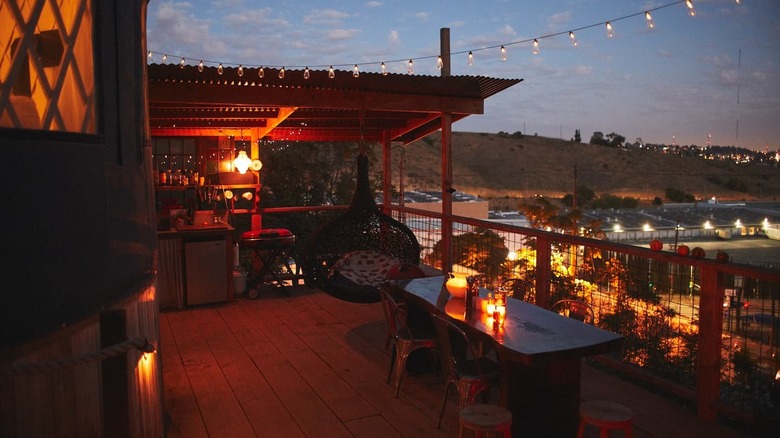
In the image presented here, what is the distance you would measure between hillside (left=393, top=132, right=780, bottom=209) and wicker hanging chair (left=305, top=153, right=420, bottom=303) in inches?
915

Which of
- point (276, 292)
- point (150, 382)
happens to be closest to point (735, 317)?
point (150, 382)

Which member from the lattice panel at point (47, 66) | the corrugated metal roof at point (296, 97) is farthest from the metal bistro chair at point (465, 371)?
the corrugated metal roof at point (296, 97)

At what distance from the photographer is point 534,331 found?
3.09 metres

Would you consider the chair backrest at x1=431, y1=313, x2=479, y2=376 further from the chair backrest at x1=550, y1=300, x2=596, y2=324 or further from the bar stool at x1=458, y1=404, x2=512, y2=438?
the chair backrest at x1=550, y1=300, x2=596, y2=324

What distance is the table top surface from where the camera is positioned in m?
2.79

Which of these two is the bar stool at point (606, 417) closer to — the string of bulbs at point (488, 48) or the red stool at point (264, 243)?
the string of bulbs at point (488, 48)

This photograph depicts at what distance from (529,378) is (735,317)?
5.00ft

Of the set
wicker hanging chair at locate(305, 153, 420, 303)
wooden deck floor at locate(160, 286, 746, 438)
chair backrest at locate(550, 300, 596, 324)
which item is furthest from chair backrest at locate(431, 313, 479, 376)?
wicker hanging chair at locate(305, 153, 420, 303)

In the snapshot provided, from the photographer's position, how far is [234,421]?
353 centimetres

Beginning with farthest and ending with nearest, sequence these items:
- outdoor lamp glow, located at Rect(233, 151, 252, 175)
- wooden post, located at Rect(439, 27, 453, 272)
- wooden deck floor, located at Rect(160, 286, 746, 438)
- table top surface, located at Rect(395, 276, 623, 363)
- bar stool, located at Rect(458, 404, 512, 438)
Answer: outdoor lamp glow, located at Rect(233, 151, 252, 175) < wooden post, located at Rect(439, 27, 453, 272) < wooden deck floor, located at Rect(160, 286, 746, 438) < table top surface, located at Rect(395, 276, 623, 363) < bar stool, located at Rect(458, 404, 512, 438)

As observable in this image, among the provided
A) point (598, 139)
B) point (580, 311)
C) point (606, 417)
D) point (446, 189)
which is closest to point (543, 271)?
point (580, 311)

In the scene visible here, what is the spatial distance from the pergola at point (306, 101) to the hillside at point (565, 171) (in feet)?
70.8

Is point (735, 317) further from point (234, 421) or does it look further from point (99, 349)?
point (99, 349)

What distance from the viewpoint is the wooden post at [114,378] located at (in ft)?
7.05
